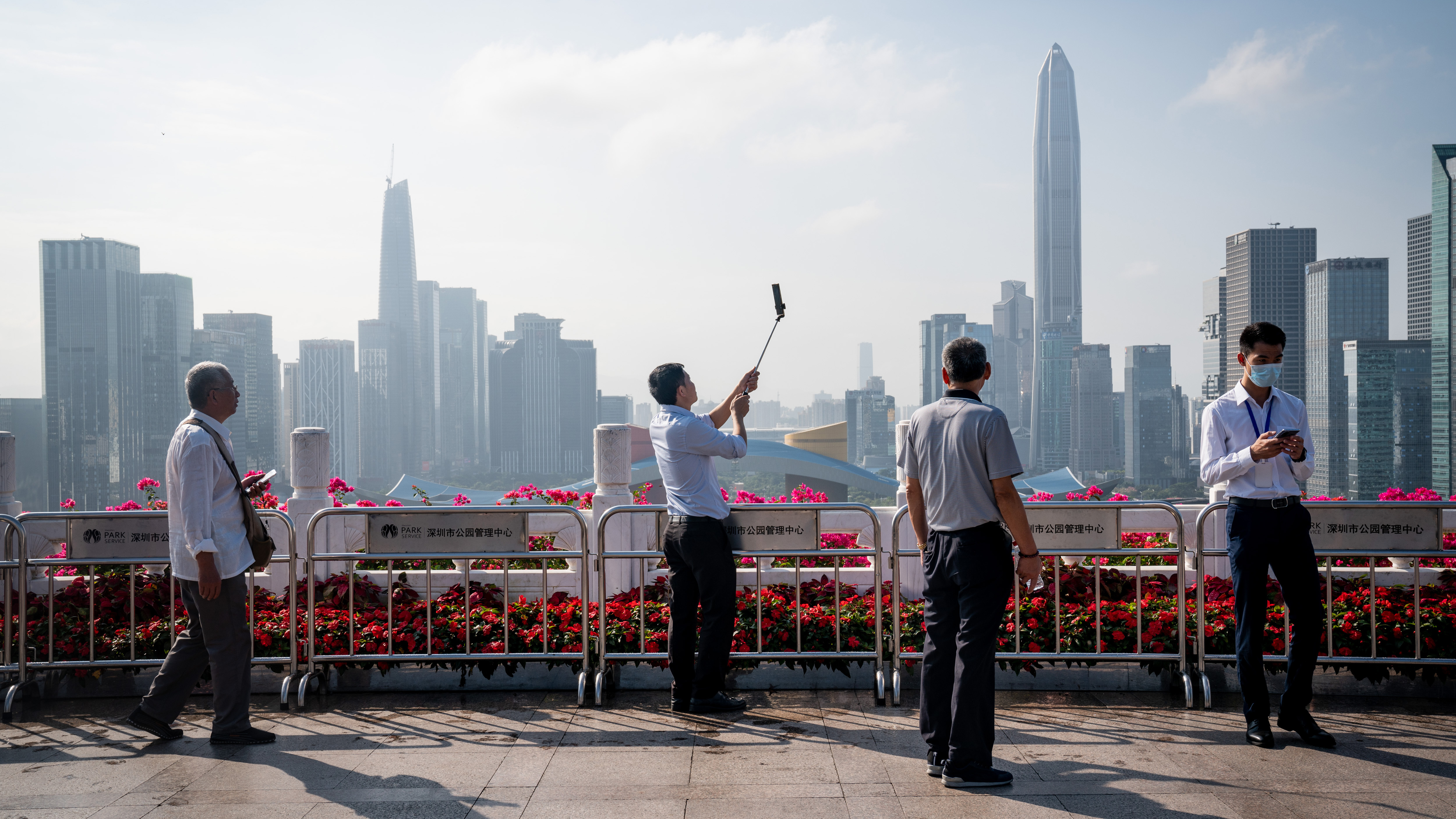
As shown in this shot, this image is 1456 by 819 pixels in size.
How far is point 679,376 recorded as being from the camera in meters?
5.04

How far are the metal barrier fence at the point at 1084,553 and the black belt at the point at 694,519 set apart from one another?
108cm

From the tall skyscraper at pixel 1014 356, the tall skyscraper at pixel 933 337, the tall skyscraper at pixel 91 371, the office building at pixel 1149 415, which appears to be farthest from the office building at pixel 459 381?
the office building at pixel 1149 415

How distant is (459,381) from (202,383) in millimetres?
171994

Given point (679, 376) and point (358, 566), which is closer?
point (679, 376)

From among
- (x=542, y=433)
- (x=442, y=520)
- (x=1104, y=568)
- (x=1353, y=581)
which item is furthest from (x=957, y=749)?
(x=542, y=433)

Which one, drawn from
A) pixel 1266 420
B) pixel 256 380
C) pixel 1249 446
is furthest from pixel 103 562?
pixel 256 380

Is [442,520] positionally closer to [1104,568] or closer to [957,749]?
[957,749]

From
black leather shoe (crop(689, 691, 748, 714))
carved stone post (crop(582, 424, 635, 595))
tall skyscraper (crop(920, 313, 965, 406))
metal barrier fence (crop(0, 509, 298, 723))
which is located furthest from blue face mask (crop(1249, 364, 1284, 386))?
tall skyscraper (crop(920, 313, 965, 406))

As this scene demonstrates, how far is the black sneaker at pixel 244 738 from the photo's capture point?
454 cm

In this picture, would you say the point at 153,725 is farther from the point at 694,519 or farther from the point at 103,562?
the point at 694,519

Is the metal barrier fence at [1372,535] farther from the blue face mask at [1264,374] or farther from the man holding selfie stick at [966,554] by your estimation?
the man holding selfie stick at [966,554]

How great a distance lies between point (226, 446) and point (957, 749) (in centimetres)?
378

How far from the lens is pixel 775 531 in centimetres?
536

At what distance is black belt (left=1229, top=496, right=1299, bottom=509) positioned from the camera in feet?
14.0
